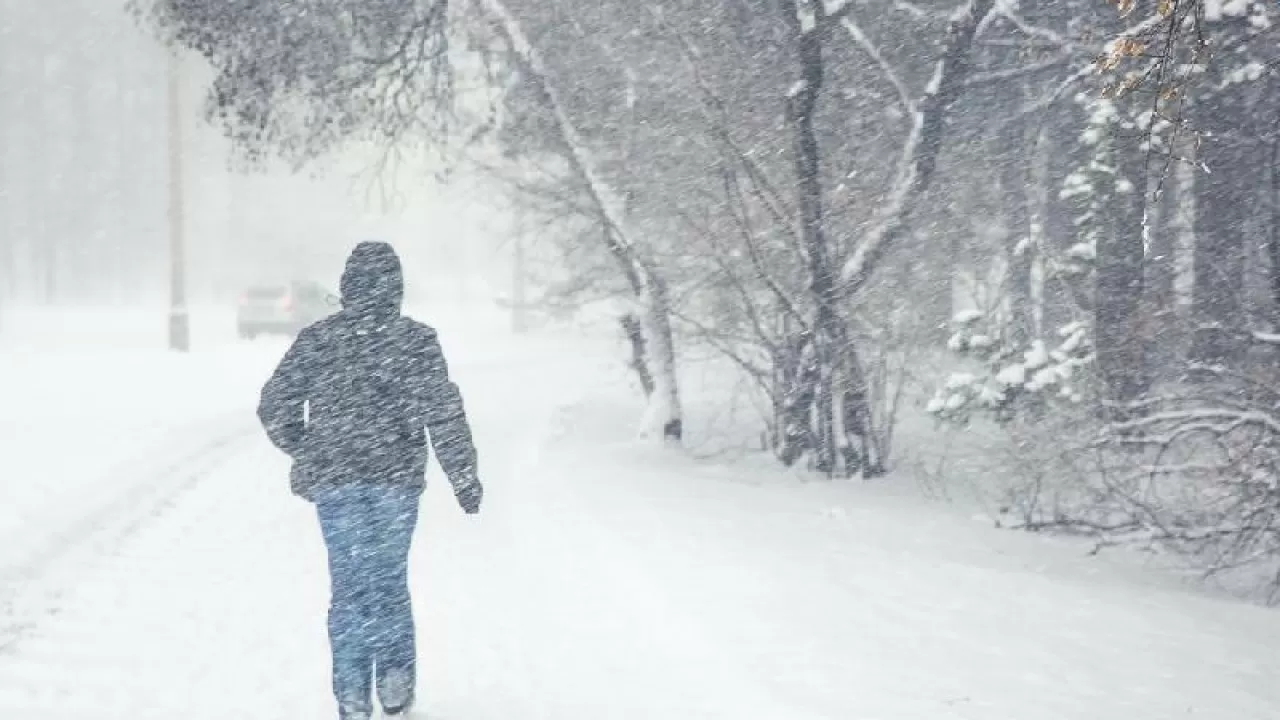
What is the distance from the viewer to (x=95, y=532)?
8.60 meters

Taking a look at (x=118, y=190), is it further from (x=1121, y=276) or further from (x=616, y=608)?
(x=616, y=608)

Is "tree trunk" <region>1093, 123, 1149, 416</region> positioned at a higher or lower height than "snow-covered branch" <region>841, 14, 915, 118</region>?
lower

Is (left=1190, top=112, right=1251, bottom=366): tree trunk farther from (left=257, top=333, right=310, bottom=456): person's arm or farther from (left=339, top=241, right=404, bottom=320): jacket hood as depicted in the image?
(left=257, top=333, right=310, bottom=456): person's arm

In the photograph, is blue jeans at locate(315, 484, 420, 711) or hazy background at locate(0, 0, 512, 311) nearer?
blue jeans at locate(315, 484, 420, 711)

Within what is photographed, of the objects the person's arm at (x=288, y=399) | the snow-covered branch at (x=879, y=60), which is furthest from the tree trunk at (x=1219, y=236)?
the person's arm at (x=288, y=399)

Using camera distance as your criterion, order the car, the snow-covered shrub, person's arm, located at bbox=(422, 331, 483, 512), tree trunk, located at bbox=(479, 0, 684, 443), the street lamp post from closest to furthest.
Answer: person's arm, located at bbox=(422, 331, 483, 512)
the snow-covered shrub
tree trunk, located at bbox=(479, 0, 684, 443)
the street lamp post
the car

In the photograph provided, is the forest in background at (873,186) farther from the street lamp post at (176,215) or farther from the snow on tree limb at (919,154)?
the street lamp post at (176,215)

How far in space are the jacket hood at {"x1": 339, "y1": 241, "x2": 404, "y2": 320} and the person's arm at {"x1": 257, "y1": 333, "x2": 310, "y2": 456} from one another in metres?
0.28

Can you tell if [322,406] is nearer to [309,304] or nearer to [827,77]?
[827,77]

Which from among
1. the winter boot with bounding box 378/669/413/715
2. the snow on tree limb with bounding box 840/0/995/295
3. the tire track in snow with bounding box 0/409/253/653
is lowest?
the tire track in snow with bounding box 0/409/253/653

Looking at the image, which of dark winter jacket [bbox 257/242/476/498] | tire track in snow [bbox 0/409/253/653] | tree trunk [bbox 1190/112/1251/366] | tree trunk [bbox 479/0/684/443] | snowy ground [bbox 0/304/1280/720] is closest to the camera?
dark winter jacket [bbox 257/242/476/498]

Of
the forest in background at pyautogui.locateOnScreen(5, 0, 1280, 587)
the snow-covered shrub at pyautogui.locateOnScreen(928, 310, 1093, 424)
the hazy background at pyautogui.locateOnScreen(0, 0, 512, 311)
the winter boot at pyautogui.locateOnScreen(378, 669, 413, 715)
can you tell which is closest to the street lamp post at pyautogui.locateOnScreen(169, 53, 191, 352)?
the forest in background at pyautogui.locateOnScreen(5, 0, 1280, 587)

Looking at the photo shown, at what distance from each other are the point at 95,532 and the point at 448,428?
17.0ft

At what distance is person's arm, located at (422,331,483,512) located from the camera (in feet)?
15.7
